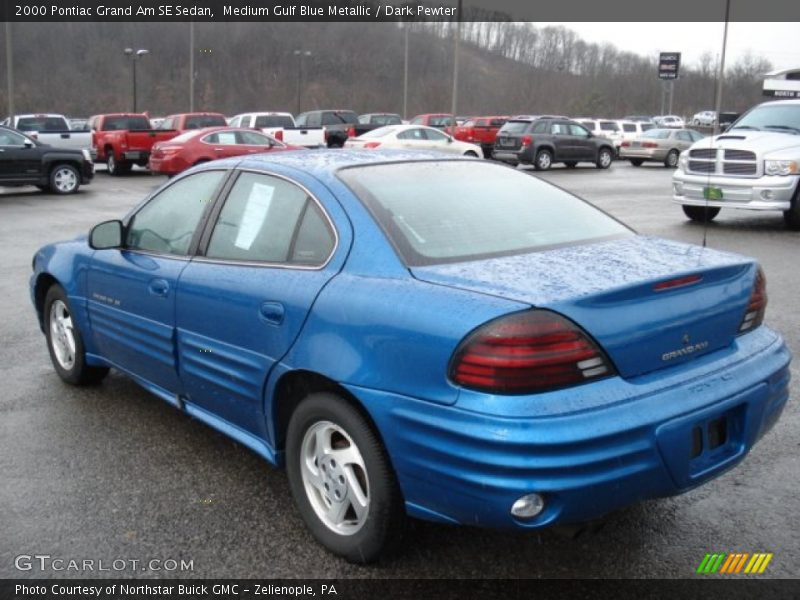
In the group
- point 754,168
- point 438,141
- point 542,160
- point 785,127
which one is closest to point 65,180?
point 438,141

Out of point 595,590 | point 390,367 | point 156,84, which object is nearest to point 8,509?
point 390,367

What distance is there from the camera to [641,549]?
3.23m

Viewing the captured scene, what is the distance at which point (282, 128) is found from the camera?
2975cm

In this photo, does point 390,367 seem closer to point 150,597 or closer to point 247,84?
point 150,597

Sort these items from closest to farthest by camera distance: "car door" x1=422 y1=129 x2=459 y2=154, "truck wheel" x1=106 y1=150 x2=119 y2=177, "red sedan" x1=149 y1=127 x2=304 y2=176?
"red sedan" x1=149 y1=127 x2=304 y2=176 → "car door" x1=422 y1=129 x2=459 y2=154 → "truck wheel" x1=106 y1=150 x2=119 y2=177

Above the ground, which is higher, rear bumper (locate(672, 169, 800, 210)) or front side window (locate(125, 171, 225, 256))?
→ front side window (locate(125, 171, 225, 256))

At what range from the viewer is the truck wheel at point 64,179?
1945 cm

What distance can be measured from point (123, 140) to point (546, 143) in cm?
1403

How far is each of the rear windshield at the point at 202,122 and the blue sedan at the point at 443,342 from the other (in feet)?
80.3

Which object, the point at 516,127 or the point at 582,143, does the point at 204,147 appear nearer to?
the point at 516,127

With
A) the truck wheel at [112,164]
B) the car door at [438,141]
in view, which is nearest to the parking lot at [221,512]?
the car door at [438,141]

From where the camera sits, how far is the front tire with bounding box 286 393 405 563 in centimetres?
291

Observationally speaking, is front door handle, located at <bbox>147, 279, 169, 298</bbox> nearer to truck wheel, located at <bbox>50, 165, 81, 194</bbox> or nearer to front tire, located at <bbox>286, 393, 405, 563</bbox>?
front tire, located at <bbox>286, 393, 405, 563</bbox>

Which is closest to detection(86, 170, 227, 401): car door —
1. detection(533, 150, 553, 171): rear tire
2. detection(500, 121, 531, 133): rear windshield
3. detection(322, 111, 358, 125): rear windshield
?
detection(533, 150, 553, 171): rear tire
